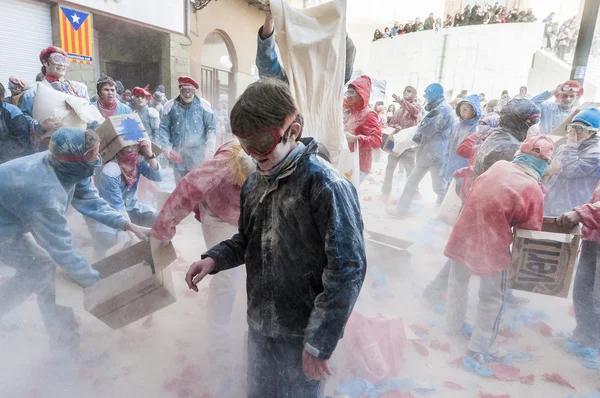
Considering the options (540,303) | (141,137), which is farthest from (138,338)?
(540,303)

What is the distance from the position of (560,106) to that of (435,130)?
70.1 inches

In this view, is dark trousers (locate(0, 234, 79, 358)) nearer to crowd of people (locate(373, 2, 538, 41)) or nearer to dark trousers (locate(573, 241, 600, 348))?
dark trousers (locate(573, 241, 600, 348))

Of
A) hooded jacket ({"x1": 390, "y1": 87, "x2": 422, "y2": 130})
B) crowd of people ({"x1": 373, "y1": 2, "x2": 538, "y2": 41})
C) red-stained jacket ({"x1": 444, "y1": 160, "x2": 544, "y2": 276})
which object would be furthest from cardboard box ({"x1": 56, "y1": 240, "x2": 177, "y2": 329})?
crowd of people ({"x1": 373, "y1": 2, "x2": 538, "y2": 41})

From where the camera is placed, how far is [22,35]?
7844 millimetres

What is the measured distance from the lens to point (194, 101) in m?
5.04

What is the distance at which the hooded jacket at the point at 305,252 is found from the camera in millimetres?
1331

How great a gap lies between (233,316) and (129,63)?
1257 cm

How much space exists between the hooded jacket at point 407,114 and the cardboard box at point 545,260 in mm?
4866

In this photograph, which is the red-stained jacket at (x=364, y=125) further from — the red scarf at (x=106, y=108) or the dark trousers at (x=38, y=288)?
the red scarf at (x=106, y=108)

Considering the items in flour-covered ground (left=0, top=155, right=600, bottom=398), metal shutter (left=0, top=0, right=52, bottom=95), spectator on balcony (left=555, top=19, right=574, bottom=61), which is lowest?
flour-covered ground (left=0, top=155, right=600, bottom=398)

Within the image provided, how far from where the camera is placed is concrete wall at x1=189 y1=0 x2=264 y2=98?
44.2 ft

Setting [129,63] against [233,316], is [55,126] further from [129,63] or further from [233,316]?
[129,63]

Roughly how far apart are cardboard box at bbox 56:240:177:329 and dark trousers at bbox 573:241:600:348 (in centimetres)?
311

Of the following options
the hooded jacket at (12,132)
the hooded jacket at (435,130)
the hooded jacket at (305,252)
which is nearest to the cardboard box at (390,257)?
the hooded jacket at (435,130)
